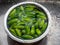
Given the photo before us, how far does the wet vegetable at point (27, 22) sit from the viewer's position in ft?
4.54

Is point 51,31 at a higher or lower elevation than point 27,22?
lower

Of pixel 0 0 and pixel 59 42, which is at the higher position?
pixel 0 0

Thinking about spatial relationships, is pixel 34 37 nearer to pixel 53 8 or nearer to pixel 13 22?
pixel 13 22

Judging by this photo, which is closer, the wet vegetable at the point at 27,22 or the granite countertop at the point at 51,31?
the wet vegetable at the point at 27,22

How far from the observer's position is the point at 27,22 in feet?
4.62

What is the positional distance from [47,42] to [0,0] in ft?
1.88

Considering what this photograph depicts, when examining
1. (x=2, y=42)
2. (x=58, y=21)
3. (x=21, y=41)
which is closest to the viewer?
(x=21, y=41)

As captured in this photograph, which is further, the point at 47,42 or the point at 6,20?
the point at 47,42

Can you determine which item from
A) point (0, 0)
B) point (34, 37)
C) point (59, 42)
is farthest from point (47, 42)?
point (0, 0)

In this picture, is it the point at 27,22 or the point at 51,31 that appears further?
the point at 51,31

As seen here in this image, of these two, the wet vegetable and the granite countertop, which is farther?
the granite countertop

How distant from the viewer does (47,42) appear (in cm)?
156

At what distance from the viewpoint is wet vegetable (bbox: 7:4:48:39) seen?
4.54 ft

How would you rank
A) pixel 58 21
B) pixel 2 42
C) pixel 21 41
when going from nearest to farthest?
1. pixel 21 41
2. pixel 2 42
3. pixel 58 21
